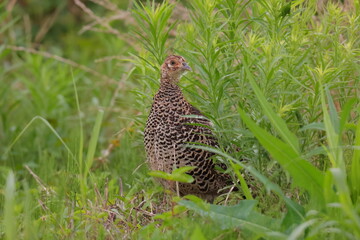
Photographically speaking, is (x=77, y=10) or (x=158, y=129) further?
(x=77, y=10)

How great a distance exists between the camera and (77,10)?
29.5 feet

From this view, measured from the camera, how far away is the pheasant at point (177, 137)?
12.1 ft

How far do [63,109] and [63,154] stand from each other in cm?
69

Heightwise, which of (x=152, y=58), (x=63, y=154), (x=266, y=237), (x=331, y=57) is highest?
(x=331, y=57)

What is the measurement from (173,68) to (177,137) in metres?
0.40

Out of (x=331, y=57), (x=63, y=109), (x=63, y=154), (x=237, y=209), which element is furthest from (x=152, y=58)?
(x=63, y=109)

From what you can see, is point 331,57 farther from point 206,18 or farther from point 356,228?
point 356,228

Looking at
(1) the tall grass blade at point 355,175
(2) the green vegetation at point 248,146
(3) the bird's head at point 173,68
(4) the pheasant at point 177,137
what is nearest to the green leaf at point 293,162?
(2) the green vegetation at point 248,146

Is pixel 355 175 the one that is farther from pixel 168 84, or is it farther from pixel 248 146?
pixel 168 84

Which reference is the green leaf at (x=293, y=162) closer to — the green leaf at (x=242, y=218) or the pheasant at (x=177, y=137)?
the green leaf at (x=242, y=218)

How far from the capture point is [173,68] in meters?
3.81

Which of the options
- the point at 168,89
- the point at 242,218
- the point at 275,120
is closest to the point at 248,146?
the point at 275,120

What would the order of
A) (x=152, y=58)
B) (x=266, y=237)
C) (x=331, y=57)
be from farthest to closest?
(x=152, y=58) → (x=331, y=57) → (x=266, y=237)

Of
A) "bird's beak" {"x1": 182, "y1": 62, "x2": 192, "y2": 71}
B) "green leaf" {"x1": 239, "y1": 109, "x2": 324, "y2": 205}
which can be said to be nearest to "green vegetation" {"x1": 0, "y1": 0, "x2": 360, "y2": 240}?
"green leaf" {"x1": 239, "y1": 109, "x2": 324, "y2": 205}
